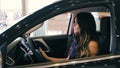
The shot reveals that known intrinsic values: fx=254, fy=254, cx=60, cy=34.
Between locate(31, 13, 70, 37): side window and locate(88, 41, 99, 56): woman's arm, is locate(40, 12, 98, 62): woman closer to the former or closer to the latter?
locate(88, 41, 99, 56): woman's arm

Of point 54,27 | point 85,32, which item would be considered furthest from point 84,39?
point 54,27

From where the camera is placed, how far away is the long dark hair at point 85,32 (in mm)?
2051

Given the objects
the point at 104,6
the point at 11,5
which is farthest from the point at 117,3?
the point at 11,5

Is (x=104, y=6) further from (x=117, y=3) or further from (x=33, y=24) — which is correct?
(x=33, y=24)

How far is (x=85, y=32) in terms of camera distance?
2139 millimetres

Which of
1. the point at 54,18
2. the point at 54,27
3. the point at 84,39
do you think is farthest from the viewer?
the point at 54,27

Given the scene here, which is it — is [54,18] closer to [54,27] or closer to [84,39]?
[84,39]

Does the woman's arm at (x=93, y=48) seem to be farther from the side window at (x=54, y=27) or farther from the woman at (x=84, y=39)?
the side window at (x=54, y=27)

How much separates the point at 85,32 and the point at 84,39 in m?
0.06

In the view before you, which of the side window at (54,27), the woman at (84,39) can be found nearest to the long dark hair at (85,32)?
the woman at (84,39)

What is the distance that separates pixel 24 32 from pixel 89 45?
0.60m

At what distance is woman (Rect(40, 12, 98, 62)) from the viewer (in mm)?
2049

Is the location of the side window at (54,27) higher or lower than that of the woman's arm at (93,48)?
higher

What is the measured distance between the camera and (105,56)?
1951mm
